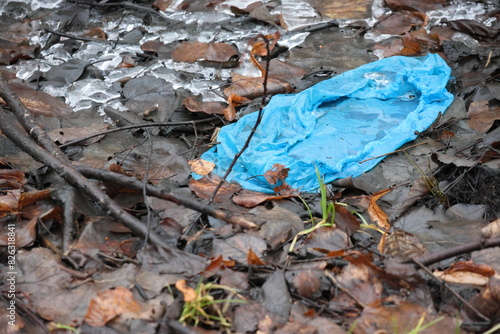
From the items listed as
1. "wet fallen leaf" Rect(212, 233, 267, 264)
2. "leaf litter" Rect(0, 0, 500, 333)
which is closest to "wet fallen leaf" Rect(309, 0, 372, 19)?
"leaf litter" Rect(0, 0, 500, 333)

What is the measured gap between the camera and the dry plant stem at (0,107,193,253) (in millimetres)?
1713

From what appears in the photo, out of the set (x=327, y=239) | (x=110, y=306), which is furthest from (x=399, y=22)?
(x=110, y=306)

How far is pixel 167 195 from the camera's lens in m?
1.85

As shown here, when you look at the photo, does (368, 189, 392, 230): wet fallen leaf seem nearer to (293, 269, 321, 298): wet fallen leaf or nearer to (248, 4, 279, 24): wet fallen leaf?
(293, 269, 321, 298): wet fallen leaf

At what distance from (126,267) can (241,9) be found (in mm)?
2575

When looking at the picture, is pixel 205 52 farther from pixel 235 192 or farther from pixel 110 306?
pixel 110 306

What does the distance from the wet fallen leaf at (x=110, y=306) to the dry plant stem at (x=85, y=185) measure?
0.73 feet

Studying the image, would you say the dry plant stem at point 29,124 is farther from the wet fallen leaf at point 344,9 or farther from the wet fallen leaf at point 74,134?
the wet fallen leaf at point 344,9

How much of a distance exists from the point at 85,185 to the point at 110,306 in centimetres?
52

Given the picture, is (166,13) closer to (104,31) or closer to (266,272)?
A: (104,31)

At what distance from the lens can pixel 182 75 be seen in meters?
3.08

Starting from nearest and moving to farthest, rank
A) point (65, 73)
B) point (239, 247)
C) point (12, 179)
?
point (239, 247) < point (12, 179) < point (65, 73)

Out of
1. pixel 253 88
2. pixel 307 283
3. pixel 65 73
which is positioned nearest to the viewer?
pixel 307 283

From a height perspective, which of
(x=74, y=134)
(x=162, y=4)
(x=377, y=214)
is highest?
(x=162, y=4)
